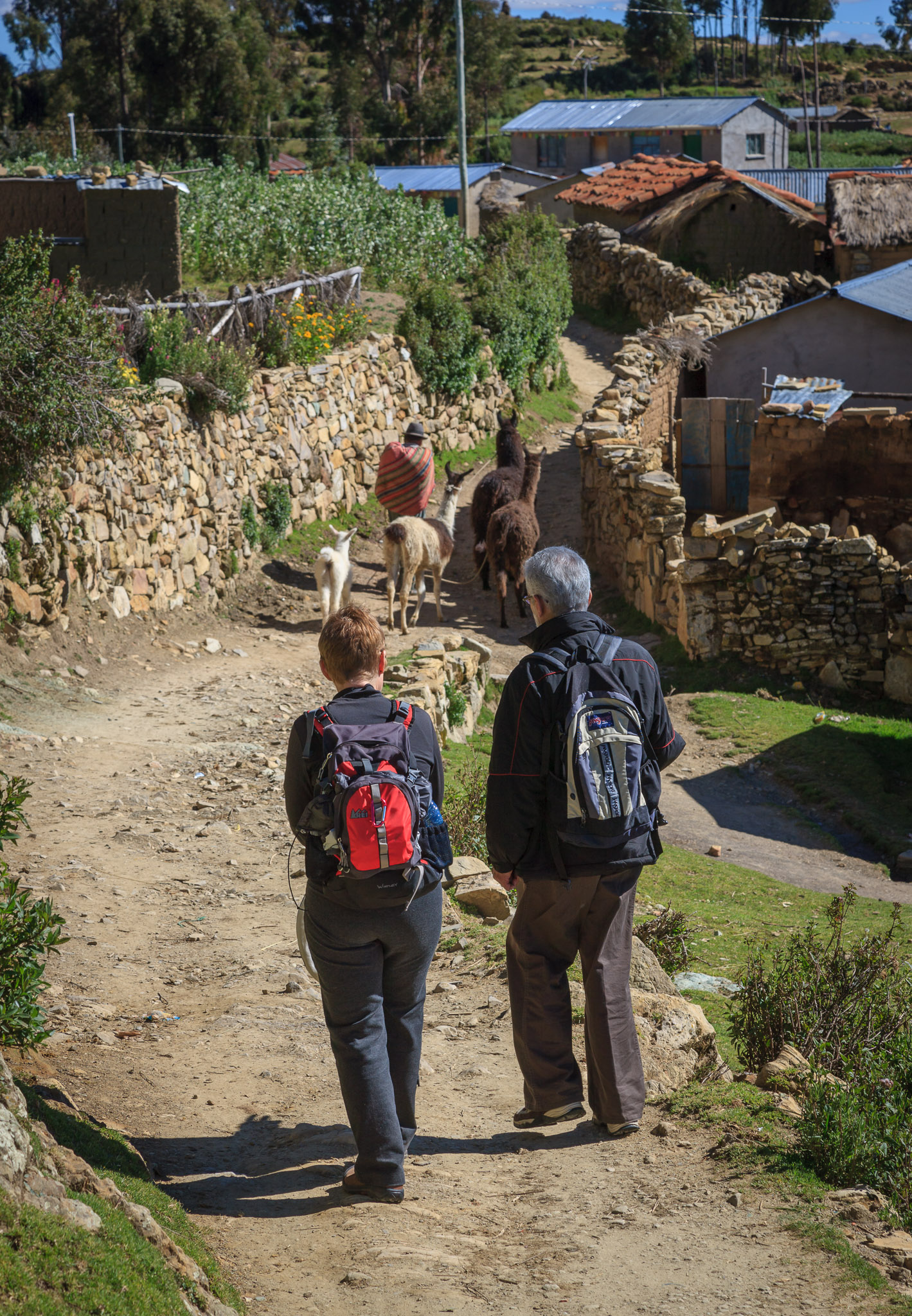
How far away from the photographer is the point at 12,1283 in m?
2.47

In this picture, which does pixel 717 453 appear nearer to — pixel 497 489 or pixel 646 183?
pixel 497 489

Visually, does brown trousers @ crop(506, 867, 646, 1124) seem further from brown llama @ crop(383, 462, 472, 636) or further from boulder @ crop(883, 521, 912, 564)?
boulder @ crop(883, 521, 912, 564)

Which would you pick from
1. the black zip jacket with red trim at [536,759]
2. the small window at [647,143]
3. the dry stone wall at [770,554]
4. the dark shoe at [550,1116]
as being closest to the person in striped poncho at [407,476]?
the dry stone wall at [770,554]

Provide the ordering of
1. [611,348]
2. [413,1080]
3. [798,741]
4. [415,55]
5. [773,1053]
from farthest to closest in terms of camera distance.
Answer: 1. [415,55]
2. [611,348]
3. [798,741]
4. [773,1053]
5. [413,1080]

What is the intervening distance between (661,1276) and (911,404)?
1593 centimetres

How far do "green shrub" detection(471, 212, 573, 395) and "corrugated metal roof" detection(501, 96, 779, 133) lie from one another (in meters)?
27.9

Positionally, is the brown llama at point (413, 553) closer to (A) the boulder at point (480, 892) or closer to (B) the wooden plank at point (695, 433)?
(B) the wooden plank at point (695, 433)

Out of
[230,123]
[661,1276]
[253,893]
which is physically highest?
[230,123]

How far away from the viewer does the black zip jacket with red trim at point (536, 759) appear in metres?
3.88

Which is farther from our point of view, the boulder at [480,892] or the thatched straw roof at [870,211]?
the thatched straw roof at [870,211]

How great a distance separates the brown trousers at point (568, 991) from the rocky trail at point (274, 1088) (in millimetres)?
178

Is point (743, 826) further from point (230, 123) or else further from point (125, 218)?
point (230, 123)

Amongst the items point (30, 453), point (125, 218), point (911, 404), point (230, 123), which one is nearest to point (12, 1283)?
point (30, 453)

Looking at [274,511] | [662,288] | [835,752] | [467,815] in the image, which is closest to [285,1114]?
[467,815]
